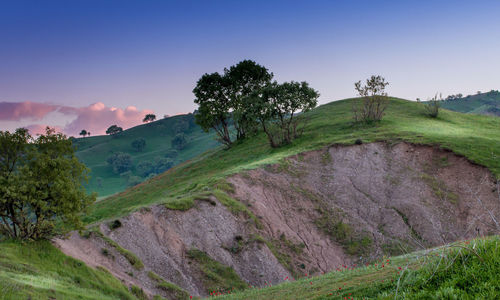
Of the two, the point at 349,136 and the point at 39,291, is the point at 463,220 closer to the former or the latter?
the point at 349,136

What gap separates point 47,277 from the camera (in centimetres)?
1266

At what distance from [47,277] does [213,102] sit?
5109 centimetres

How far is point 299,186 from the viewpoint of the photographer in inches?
1209

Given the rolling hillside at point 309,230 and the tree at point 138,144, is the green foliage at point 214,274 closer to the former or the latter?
the rolling hillside at point 309,230

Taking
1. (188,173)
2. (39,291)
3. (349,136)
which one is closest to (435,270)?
(39,291)

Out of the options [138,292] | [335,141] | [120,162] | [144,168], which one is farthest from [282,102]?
[120,162]

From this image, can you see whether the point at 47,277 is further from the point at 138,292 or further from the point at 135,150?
the point at 135,150

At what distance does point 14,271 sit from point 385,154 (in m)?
34.2

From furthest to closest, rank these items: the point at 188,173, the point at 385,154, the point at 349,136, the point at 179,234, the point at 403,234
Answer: the point at 188,173
the point at 349,136
the point at 385,154
the point at 403,234
the point at 179,234


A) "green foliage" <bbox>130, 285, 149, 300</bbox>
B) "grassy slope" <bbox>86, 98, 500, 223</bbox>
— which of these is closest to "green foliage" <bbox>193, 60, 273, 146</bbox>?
Result: "grassy slope" <bbox>86, 98, 500, 223</bbox>

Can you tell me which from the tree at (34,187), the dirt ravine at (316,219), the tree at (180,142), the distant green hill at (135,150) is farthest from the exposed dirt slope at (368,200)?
the tree at (180,142)

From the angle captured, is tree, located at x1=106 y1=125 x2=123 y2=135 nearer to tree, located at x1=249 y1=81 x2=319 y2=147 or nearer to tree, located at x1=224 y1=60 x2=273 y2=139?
tree, located at x1=224 y1=60 x2=273 y2=139

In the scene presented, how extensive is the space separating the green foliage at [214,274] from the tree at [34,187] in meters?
7.78

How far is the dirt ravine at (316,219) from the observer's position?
64.0 ft
